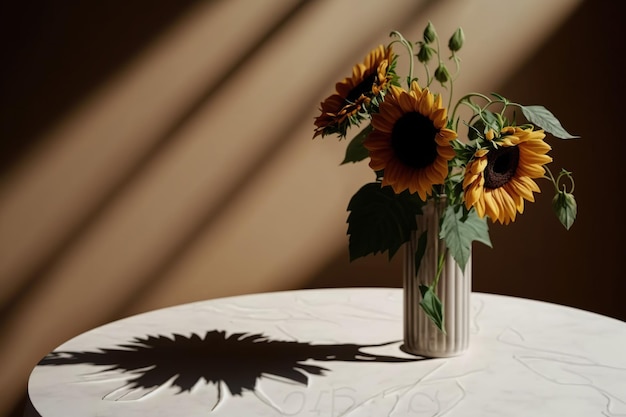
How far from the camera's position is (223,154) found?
6.16 feet

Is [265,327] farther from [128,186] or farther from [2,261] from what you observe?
[2,261]

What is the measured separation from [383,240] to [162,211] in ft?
3.04

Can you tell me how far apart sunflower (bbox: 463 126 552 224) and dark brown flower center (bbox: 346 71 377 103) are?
20 centimetres

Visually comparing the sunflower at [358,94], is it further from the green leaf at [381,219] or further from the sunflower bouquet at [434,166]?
the green leaf at [381,219]

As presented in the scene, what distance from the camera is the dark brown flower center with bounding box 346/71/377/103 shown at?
1.11 meters

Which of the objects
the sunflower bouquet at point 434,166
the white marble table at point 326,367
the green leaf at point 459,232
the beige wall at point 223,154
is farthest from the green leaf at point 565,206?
the beige wall at point 223,154

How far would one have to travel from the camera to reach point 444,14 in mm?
1920

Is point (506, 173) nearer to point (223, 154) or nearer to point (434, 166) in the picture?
point (434, 166)

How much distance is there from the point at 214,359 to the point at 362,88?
454 millimetres

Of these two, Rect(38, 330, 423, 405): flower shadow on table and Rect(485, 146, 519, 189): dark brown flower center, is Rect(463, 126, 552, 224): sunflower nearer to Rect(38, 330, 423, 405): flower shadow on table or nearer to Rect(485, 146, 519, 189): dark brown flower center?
Rect(485, 146, 519, 189): dark brown flower center

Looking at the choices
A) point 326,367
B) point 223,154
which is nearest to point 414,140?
point 326,367

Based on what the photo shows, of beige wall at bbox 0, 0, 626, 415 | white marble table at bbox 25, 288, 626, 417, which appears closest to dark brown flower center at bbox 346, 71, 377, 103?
white marble table at bbox 25, 288, 626, 417

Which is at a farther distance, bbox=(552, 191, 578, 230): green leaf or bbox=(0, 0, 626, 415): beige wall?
bbox=(0, 0, 626, 415): beige wall

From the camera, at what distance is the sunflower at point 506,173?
100 cm
